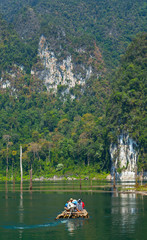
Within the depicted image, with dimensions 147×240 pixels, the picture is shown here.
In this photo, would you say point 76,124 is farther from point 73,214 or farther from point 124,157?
point 73,214

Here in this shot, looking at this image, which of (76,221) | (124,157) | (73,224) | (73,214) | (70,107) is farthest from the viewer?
(70,107)

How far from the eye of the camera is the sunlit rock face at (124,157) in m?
119

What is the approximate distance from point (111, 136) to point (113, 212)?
75566mm

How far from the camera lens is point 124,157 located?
122 meters

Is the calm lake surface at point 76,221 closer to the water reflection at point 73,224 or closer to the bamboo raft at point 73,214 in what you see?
the water reflection at point 73,224

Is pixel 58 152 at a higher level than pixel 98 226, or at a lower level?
higher

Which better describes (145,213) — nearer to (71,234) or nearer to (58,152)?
(71,234)

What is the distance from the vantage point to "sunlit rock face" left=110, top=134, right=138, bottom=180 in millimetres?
118750

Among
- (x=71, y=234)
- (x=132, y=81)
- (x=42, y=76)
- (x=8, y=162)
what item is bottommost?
(x=71, y=234)

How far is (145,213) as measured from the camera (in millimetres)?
46281

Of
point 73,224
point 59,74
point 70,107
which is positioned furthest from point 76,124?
point 73,224

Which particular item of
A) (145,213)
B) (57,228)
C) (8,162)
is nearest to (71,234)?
(57,228)

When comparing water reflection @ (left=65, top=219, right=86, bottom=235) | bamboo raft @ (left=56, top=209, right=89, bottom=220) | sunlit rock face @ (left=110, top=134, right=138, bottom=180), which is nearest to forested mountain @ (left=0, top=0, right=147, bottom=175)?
sunlit rock face @ (left=110, top=134, right=138, bottom=180)

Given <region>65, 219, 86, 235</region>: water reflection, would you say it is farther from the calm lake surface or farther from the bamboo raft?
the bamboo raft
